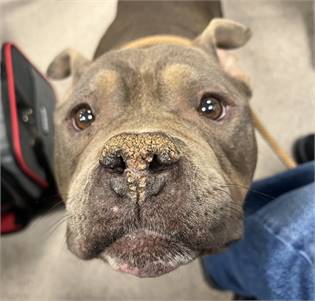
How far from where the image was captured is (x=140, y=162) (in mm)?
1175

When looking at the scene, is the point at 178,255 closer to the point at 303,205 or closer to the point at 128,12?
the point at 303,205

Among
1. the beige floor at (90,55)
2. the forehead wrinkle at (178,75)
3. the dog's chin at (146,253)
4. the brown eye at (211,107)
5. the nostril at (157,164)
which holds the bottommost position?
the beige floor at (90,55)

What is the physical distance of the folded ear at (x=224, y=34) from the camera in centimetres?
211

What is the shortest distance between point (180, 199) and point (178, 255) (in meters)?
0.20

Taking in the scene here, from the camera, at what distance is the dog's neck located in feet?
7.87

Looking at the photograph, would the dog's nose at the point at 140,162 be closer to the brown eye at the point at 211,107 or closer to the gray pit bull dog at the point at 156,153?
the gray pit bull dog at the point at 156,153

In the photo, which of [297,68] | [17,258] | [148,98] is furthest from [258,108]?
[17,258]

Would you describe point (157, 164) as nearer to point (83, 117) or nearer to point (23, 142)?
point (83, 117)

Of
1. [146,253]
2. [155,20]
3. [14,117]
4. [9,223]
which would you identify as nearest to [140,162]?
[146,253]

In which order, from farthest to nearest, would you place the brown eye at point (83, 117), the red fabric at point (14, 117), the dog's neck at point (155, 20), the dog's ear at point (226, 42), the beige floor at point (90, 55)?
the beige floor at point (90, 55), the dog's neck at point (155, 20), the red fabric at point (14, 117), the dog's ear at point (226, 42), the brown eye at point (83, 117)

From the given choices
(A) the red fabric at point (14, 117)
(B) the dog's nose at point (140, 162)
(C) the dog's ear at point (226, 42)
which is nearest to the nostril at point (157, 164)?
(B) the dog's nose at point (140, 162)

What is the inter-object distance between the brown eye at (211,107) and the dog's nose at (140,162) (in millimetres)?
482

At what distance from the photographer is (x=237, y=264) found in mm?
1944

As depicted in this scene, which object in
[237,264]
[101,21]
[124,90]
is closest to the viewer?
[124,90]
